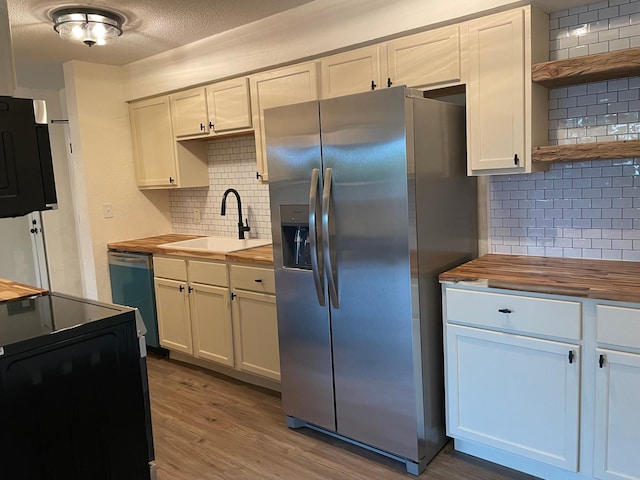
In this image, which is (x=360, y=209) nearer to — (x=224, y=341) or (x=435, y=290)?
(x=435, y=290)

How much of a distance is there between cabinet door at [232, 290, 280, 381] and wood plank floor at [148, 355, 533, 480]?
0.68ft

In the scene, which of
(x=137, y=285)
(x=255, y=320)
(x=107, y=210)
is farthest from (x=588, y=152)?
(x=107, y=210)

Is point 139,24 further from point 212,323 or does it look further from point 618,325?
point 618,325

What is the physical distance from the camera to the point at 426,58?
253cm

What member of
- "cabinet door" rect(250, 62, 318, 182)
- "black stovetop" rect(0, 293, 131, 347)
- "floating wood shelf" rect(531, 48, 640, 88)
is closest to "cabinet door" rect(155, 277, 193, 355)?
"cabinet door" rect(250, 62, 318, 182)

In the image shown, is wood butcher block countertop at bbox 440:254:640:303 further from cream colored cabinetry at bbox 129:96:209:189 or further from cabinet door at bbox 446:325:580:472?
cream colored cabinetry at bbox 129:96:209:189

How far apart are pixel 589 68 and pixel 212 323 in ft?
8.70

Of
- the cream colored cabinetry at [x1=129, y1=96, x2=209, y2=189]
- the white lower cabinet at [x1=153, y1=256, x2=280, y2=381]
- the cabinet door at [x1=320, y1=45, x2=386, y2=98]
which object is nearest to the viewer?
the cabinet door at [x1=320, y1=45, x2=386, y2=98]

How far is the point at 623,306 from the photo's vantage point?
1863 mm

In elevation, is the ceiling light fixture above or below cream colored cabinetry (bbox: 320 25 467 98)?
above

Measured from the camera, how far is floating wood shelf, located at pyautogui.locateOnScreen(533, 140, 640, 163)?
2.09m

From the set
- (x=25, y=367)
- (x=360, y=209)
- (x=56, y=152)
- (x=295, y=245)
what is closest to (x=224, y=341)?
(x=295, y=245)

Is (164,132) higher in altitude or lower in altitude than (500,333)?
higher

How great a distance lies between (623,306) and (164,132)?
11.1 ft
